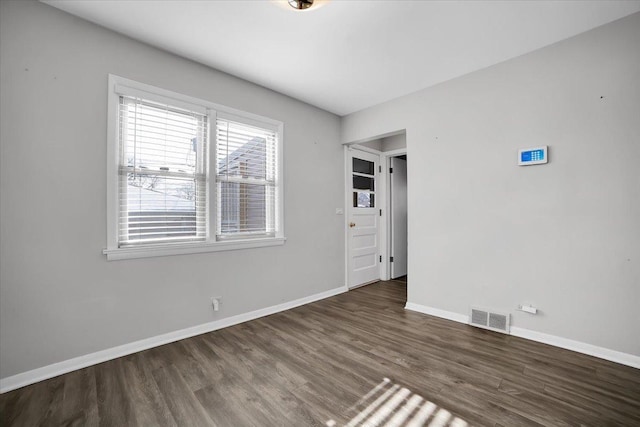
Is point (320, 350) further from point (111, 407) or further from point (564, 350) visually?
point (564, 350)

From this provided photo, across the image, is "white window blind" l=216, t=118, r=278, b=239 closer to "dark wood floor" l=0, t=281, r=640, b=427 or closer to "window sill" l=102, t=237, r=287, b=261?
"window sill" l=102, t=237, r=287, b=261

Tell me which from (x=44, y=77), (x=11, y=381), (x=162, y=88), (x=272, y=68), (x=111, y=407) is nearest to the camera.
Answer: (x=111, y=407)

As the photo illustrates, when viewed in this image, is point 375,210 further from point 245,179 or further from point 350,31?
point 350,31

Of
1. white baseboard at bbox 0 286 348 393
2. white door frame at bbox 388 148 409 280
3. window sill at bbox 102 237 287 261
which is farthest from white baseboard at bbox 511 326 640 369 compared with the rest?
window sill at bbox 102 237 287 261

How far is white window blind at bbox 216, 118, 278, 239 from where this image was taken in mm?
3070

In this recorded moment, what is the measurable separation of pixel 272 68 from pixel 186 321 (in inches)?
109

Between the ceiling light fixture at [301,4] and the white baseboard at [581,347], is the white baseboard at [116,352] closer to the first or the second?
the white baseboard at [581,347]

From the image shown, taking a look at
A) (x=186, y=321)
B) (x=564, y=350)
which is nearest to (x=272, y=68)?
(x=186, y=321)

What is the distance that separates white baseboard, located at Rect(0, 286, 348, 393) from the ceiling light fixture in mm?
2989

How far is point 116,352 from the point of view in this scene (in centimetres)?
235

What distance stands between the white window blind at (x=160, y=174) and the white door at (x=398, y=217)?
11.3 ft

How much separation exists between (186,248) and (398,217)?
380cm

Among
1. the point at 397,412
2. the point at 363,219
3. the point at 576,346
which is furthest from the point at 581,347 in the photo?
the point at 363,219

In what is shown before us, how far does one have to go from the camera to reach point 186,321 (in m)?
2.76
